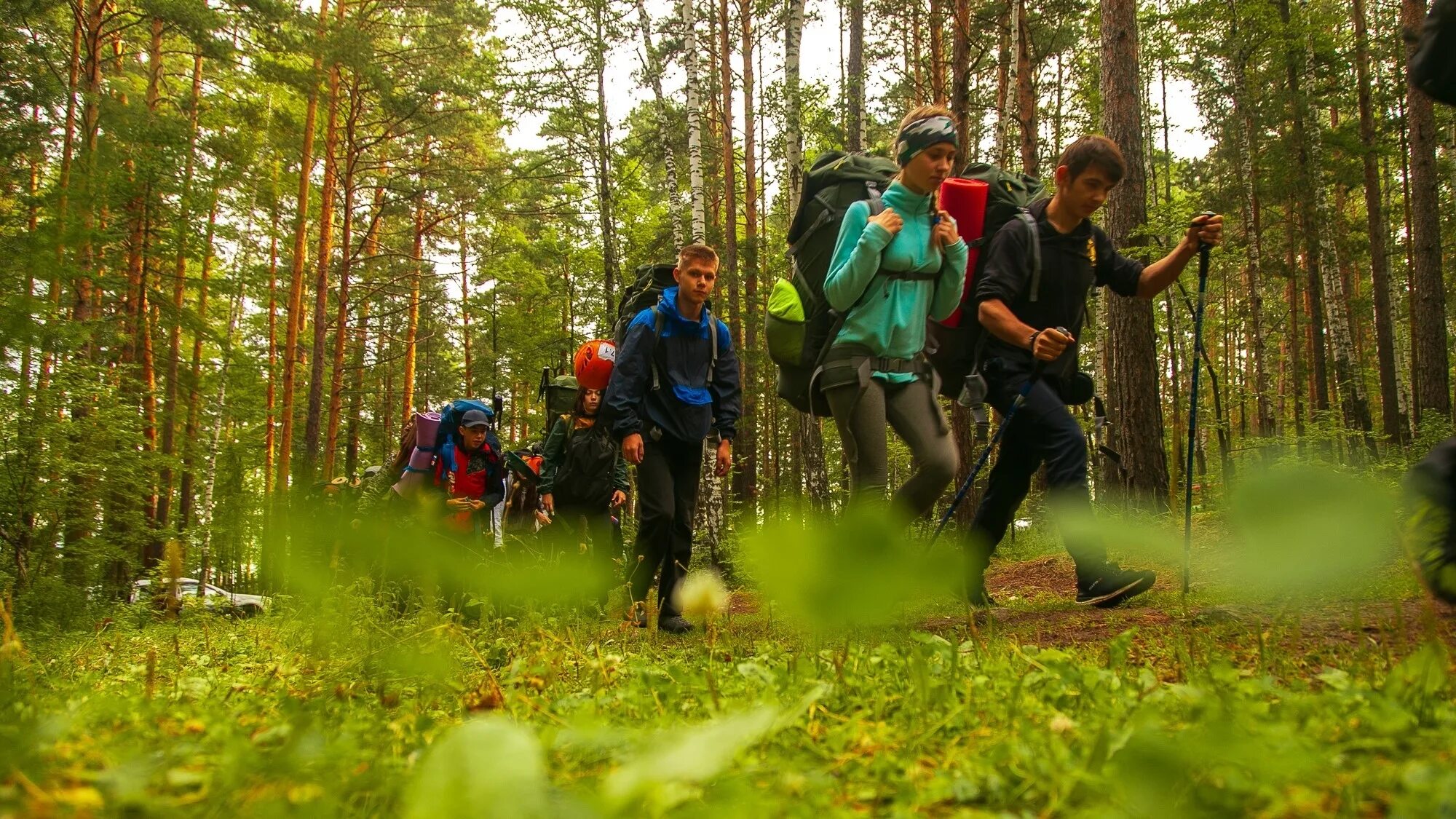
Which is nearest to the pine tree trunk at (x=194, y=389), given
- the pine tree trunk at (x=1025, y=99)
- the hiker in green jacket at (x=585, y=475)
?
the hiker in green jacket at (x=585, y=475)

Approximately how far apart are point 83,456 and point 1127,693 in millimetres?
8579

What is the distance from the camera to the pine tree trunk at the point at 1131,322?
8031 mm

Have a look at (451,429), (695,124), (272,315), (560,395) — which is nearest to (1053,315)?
(451,429)

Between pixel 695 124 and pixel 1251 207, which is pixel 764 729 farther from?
pixel 1251 207

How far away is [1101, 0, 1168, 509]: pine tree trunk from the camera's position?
8031 millimetres

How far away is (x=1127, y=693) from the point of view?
1.59 meters

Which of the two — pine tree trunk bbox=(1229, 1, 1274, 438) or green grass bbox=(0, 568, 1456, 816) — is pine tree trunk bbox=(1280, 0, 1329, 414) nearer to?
pine tree trunk bbox=(1229, 1, 1274, 438)

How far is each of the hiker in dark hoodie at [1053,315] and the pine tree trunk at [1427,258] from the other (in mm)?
12968

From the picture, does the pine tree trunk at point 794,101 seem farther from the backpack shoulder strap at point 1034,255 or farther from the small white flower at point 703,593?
the small white flower at point 703,593

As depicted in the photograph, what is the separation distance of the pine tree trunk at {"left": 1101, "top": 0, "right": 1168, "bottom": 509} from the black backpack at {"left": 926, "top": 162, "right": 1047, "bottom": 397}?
3921mm

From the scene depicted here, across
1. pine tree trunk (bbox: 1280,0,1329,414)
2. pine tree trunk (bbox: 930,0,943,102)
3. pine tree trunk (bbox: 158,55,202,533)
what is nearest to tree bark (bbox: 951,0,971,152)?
pine tree trunk (bbox: 930,0,943,102)

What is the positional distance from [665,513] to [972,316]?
2.05m

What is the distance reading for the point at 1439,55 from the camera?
7.10 feet

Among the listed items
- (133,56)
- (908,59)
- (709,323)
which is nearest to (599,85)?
(908,59)
